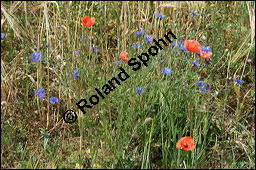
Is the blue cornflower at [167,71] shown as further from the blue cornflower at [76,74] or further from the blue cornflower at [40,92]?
the blue cornflower at [40,92]

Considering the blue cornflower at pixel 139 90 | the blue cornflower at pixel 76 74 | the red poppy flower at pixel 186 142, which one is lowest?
the red poppy flower at pixel 186 142

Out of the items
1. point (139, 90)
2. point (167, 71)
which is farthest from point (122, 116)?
point (167, 71)

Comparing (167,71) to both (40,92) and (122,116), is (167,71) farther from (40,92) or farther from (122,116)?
(40,92)

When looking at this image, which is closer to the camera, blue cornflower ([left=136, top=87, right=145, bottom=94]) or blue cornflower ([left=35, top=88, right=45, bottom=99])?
blue cornflower ([left=136, top=87, right=145, bottom=94])

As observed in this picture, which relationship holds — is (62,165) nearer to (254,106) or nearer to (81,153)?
(81,153)

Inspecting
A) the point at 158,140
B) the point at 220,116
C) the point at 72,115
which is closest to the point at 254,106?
the point at 220,116

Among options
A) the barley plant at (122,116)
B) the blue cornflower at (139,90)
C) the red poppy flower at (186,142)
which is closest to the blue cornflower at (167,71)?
the barley plant at (122,116)

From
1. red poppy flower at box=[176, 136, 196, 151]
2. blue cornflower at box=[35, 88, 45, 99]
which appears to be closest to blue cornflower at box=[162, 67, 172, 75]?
red poppy flower at box=[176, 136, 196, 151]

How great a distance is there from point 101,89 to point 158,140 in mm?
449

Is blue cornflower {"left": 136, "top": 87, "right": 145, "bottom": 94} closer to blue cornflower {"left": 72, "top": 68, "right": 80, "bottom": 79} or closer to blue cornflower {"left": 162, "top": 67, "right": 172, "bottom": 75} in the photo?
blue cornflower {"left": 162, "top": 67, "right": 172, "bottom": 75}

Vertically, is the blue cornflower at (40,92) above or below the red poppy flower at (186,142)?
above

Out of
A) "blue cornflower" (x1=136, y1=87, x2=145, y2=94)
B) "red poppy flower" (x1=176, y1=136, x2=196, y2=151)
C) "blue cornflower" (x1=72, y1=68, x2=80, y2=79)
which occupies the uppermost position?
"blue cornflower" (x1=72, y1=68, x2=80, y2=79)

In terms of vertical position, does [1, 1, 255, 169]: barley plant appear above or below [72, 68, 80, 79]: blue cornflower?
below

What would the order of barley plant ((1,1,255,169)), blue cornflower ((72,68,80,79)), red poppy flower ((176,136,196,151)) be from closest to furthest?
red poppy flower ((176,136,196,151)) → barley plant ((1,1,255,169)) → blue cornflower ((72,68,80,79))
